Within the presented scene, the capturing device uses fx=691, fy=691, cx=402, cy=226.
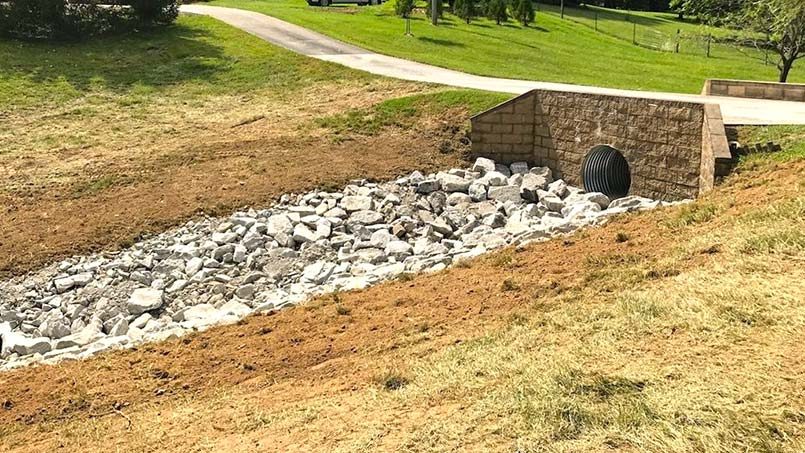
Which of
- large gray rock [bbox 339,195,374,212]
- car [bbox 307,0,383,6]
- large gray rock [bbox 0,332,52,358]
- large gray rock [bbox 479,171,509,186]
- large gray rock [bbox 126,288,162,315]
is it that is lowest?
large gray rock [bbox 0,332,52,358]

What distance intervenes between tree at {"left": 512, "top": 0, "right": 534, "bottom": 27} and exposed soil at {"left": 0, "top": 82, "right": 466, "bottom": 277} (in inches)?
1070

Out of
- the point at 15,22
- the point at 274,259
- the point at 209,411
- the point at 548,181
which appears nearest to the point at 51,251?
the point at 274,259

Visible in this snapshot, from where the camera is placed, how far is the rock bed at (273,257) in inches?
382

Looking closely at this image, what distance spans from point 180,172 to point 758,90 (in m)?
14.4

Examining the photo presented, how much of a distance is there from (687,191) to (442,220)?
448cm

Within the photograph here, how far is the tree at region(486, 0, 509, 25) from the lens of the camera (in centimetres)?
4172

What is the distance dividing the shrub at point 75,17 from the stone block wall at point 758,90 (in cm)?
2124

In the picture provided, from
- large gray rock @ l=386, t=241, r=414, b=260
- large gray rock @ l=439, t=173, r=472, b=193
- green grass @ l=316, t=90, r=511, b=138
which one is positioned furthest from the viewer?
green grass @ l=316, t=90, r=511, b=138

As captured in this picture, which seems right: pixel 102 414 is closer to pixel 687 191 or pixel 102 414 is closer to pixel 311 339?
pixel 311 339

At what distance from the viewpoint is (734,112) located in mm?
14320

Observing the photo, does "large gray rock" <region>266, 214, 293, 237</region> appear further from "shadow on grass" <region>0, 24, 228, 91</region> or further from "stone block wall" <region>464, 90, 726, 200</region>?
"shadow on grass" <region>0, 24, 228, 91</region>

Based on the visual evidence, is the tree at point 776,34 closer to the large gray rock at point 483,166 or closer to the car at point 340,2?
the large gray rock at point 483,166

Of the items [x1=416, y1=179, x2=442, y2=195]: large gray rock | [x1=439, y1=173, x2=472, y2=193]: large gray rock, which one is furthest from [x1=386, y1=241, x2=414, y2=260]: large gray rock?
[x1=439, y1=173, x2=472, y2=193]: large gray rock

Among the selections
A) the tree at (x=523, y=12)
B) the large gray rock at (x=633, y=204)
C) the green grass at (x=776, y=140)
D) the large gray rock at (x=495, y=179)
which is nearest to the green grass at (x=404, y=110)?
the large gray rock at (x=495, y=179)
